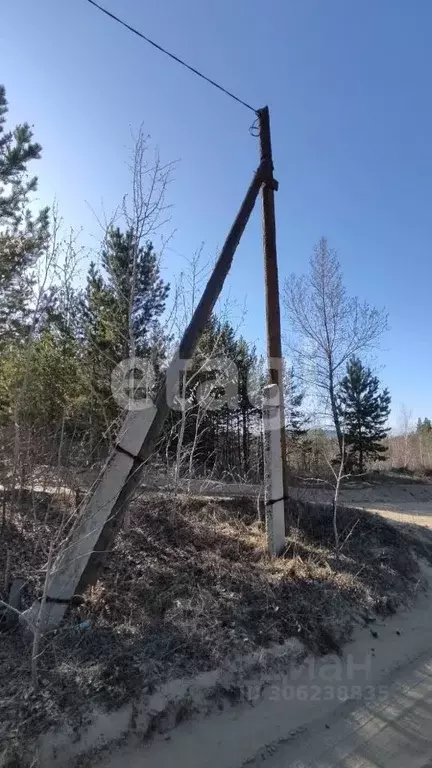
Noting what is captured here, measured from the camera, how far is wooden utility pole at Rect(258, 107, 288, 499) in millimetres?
6177

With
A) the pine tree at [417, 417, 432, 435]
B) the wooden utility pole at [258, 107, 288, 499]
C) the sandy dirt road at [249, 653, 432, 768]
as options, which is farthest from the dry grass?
the pine tree at [417, 417, 432, 435]

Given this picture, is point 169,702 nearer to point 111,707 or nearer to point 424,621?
point 111,707

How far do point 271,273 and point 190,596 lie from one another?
4.29 meters

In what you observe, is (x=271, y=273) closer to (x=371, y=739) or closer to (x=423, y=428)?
(x=371, y=739)

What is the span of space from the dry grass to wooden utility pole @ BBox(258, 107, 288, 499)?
1173 mm

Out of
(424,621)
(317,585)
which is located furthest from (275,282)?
(424,621)

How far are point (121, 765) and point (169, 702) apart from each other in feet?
1.58

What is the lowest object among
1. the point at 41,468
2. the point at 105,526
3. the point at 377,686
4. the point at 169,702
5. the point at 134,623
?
the point at 377,686

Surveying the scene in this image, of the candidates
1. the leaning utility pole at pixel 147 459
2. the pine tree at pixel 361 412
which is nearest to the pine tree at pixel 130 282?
the leaning utility pole at pixel 147 459

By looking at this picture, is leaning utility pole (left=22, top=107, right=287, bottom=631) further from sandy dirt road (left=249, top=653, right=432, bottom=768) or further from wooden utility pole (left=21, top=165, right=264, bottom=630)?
sandy dirt road (left=249, top=653, right=432, bottom=768)

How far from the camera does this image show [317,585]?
4926mm

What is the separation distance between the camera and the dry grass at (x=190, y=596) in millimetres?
3143

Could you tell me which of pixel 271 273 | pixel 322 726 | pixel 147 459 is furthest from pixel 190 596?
pixel 271 273

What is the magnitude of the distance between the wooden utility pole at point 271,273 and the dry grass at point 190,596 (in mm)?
1173
